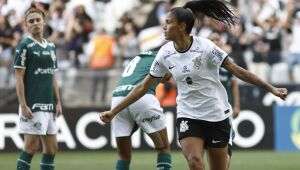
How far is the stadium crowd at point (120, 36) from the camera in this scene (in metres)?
18.7

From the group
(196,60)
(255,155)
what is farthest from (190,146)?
(255,155)

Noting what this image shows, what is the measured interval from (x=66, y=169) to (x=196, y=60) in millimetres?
6066

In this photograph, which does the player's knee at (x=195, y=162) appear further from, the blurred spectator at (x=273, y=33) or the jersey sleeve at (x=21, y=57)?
the blurred spectator at (x=273, y=33)

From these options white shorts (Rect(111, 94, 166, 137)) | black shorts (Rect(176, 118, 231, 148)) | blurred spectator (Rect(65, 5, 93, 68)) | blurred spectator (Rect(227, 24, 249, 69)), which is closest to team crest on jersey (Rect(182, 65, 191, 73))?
black shorts (Rect(176, 118, 231, 148))

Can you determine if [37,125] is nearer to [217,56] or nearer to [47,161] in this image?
[47,161]

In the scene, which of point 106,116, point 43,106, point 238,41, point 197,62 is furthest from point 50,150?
point 238,41

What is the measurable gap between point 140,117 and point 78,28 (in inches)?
439

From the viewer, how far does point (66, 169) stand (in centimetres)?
1456

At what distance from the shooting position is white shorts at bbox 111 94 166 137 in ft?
34.9

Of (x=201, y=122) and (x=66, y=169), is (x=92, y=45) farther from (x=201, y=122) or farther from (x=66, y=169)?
(x=201, y=122)

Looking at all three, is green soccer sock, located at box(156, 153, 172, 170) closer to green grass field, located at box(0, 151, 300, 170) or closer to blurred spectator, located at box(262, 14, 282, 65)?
green grass field, located at box(0, 151, 300, 170)

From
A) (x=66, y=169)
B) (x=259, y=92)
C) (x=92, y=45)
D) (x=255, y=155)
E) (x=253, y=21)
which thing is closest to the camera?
(x=66, y=169)

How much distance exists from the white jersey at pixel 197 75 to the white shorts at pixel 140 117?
1.38 m

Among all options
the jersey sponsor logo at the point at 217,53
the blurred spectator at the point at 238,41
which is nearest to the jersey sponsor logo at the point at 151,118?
the jersey sponsor logo at the point at 217,53
